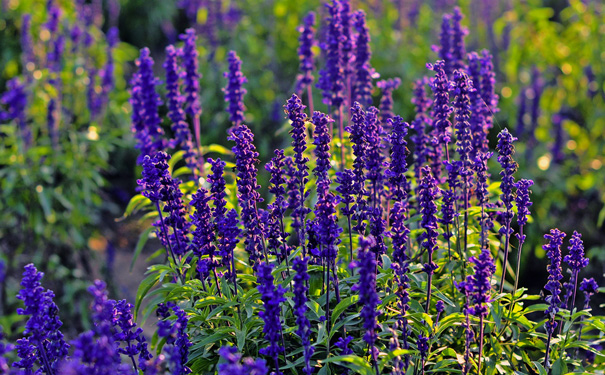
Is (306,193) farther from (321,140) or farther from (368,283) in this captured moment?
(368,283)

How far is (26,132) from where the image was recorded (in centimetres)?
780

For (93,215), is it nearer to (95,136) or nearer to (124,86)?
(95,136)

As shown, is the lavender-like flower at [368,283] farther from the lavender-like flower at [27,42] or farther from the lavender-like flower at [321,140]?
the lavender-like flower at [27,42]

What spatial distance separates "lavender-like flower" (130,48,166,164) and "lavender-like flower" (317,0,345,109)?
50.0 inches

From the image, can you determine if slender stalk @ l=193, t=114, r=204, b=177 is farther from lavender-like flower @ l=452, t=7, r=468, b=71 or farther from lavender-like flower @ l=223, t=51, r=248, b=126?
lavender-like flower @ l=452, t=7, r=468, b=71

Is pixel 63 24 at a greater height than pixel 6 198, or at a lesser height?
greater

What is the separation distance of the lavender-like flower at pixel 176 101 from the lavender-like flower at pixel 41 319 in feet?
6.70

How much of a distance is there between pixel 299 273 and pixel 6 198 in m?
5.75

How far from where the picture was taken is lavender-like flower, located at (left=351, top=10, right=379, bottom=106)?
210 inches

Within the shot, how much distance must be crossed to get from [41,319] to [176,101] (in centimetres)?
231

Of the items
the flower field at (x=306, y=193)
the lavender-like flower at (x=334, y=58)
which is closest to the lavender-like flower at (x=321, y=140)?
the flower field at (x=306, y=193)

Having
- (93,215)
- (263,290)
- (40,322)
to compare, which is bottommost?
(93,215)

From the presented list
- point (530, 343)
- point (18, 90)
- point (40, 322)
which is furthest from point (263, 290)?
point (18, 90)

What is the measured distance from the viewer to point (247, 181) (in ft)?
12.1
